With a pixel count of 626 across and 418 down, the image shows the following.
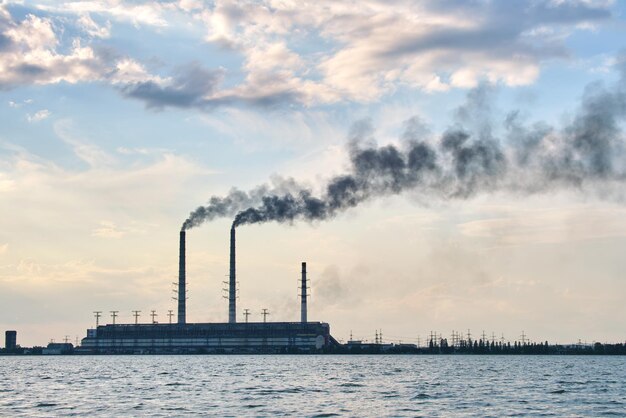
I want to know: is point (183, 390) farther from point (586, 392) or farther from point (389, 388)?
point (586, 392)

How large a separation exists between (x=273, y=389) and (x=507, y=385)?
30.6 m

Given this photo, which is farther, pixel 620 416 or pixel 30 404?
pixel 30 404

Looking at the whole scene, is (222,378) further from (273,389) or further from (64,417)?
(64,417)

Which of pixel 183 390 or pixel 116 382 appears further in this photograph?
pixel 116 382

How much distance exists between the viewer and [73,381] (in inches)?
4801

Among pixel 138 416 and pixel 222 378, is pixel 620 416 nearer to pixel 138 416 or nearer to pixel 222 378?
pixel 138 416

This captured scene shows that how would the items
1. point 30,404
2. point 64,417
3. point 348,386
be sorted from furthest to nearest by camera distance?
point 348,386, point 30,404, point 64,417

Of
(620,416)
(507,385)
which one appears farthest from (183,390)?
(620,416)

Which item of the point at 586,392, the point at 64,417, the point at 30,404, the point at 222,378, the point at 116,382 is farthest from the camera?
the point at 222,378

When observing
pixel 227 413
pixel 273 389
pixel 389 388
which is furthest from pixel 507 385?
pixel 227 413

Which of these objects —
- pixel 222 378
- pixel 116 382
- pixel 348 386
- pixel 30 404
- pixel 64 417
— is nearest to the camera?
pixel 64 417

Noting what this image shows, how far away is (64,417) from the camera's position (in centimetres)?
7050

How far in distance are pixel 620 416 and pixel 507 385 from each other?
127 ft

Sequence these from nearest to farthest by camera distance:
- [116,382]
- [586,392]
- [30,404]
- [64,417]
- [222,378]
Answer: [64,417] → [30,404] → [586,392] → [116,382] → [222,378]
